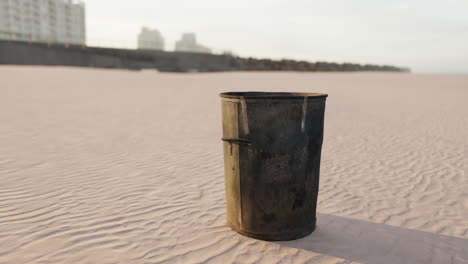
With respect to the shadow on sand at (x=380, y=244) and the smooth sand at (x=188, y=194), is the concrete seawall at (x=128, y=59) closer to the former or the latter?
the smooth sand at (x=188, y=194)

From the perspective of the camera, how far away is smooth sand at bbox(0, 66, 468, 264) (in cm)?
389

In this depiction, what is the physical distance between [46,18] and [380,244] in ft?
385

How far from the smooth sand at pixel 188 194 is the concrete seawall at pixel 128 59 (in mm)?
28792

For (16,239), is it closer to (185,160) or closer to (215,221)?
(215,221)

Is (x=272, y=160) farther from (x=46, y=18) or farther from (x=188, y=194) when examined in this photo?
(x=46, y=18)

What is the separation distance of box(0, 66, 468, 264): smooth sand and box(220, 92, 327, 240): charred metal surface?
0.26 metres

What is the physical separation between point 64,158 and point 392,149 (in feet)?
23.7

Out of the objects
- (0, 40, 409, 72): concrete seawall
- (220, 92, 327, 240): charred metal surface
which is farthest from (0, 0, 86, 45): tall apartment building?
(220, 92, 327, 240): charred metal surface

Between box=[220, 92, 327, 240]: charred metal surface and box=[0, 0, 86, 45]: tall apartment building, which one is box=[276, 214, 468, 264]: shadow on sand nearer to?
box=[220, 92, 327, 240]: charred metal surface

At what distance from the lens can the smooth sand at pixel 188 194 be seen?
3.89 metres

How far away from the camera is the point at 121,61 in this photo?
43750mm

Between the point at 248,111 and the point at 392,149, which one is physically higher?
the point at 248,111

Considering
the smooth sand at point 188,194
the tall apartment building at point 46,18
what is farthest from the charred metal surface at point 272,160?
the tall apartment building at point 46,18

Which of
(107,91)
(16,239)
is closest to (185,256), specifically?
(16,239)
